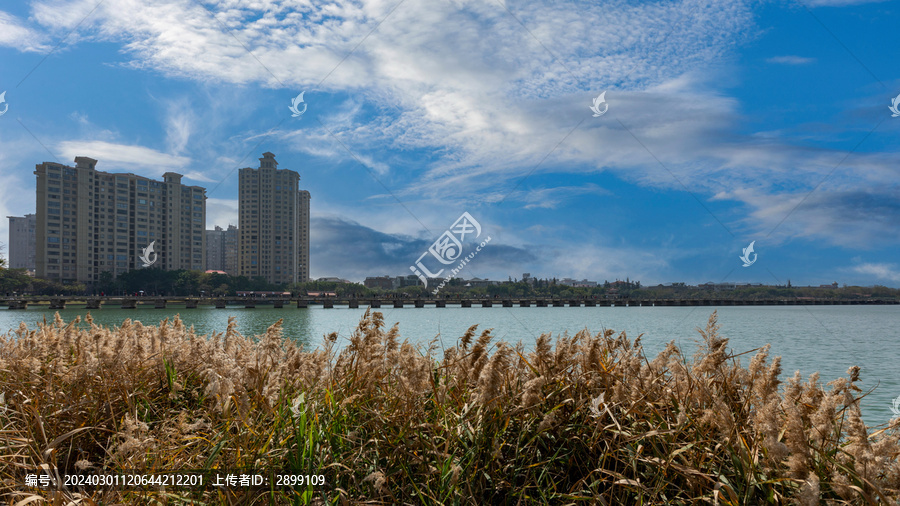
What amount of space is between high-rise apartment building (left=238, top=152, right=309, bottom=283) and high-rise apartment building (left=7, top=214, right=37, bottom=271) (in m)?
93.0

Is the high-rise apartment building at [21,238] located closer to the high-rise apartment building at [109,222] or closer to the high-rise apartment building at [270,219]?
the high-rise apartment building at [109,222]

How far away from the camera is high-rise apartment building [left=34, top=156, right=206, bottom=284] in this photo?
12925 cm

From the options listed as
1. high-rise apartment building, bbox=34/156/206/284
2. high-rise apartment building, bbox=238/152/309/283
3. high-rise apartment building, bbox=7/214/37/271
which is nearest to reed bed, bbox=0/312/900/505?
high-rise apartment building, bbox=34/156/206/284

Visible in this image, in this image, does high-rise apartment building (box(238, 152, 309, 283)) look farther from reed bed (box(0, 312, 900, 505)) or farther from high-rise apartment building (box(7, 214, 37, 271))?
reed bed (box(0, 312, 900, 505))

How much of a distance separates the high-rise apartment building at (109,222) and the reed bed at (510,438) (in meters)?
142

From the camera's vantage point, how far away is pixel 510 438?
10.2 feet

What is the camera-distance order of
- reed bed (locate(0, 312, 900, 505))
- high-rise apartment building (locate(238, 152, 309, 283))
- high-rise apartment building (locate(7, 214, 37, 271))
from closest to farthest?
reed bed (locate(0, 312, 900, 505)) → high-rise apartment building (locate(238, 152, 309, 283)) → high-rise apartment building (locate(7, 214, 37, 271))

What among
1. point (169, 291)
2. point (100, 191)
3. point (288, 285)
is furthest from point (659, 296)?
point (100, 191)

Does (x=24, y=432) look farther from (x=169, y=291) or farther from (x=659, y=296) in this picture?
(x=659, y=296)

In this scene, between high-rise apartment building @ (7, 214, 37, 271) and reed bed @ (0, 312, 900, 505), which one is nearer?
reed bed @ (0, 312, 900, 505)

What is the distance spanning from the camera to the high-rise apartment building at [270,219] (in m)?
144

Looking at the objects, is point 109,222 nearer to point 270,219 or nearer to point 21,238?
point 270,219

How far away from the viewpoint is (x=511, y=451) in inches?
120

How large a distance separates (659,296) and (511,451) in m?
157
